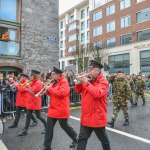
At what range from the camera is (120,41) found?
139 feet

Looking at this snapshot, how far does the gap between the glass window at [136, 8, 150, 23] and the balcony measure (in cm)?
2317

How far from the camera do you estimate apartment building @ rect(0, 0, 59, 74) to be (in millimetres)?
19719

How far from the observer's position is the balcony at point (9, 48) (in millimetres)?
19234

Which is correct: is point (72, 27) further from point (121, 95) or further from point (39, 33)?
point (121, 95)

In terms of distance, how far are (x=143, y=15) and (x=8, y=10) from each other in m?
23.8

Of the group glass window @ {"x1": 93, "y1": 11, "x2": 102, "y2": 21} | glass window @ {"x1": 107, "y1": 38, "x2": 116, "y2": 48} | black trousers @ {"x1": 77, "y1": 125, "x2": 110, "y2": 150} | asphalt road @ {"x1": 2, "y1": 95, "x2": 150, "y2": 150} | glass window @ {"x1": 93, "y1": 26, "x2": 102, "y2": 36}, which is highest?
glass window @ {"x1": 93, "y1": 11, "x2": 102, "y2": 21}

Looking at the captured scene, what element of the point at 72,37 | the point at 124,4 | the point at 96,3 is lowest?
the point at 72,37

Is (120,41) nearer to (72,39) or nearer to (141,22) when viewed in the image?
(141,22)

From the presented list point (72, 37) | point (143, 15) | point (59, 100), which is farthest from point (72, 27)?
point (59, 100)

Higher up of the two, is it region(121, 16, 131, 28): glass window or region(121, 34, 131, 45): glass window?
region(121, 16, 131, 28): glass window

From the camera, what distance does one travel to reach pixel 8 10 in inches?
795

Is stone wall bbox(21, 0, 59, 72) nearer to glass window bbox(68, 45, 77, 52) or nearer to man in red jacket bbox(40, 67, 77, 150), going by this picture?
man in red jacket bbox(40, 67, 77, 150)

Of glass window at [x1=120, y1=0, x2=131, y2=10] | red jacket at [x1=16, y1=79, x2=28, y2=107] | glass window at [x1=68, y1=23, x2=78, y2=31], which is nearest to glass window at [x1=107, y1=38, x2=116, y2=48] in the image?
glass window at [x1=120, y1=0, x2=131, y2=10]

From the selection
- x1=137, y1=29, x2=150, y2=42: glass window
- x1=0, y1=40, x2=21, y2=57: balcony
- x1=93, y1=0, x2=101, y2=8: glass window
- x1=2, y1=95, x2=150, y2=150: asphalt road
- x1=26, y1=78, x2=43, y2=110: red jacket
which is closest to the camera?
x1=2, y1=95, x2=150, y2=150: asphalt road
